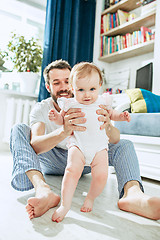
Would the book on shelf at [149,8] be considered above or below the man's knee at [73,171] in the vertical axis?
above

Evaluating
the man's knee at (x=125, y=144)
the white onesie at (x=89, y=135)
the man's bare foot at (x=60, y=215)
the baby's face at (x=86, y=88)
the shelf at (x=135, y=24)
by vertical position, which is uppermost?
the shelf at (x=135, y=24)

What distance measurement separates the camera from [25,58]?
270 cm

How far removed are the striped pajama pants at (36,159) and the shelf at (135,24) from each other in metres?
2.00

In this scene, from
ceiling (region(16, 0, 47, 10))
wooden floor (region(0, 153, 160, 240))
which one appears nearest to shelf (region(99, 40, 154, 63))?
ceiling (region(16, 0, 47, 10))

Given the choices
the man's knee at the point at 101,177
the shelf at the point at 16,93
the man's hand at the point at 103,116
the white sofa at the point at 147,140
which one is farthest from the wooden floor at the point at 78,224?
the shelf at the point at 16,93

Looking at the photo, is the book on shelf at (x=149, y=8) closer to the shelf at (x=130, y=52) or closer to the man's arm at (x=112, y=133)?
the shelf at (x=130, y=52)

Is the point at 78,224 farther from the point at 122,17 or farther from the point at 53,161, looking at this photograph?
the point at 122,17

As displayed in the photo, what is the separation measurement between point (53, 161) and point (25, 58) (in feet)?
6.11

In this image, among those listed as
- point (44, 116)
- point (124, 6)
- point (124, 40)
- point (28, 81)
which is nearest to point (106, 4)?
point (124, 6)

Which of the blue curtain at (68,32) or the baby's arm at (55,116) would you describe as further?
the blue curtain at (68,32)

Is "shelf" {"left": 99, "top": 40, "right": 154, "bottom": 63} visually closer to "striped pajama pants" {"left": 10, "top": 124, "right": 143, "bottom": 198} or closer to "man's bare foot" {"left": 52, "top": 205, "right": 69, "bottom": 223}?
"striped pajama pants" {"left": 10, "top": 124, "right": 143, "bottom": 198}

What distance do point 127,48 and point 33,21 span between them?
56.3 inches

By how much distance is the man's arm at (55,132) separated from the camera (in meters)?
0.88

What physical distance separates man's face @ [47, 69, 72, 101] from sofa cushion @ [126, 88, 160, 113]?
0.66 meters
